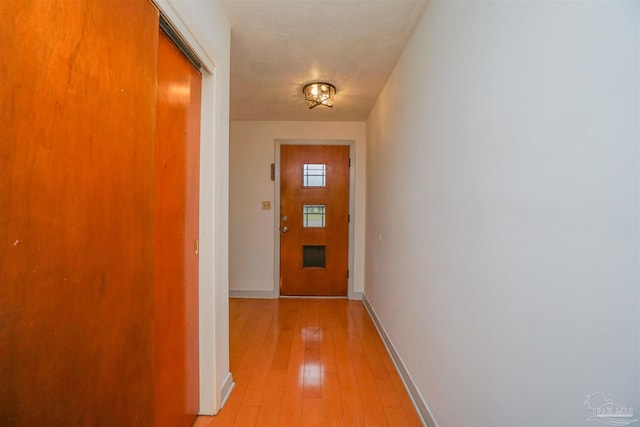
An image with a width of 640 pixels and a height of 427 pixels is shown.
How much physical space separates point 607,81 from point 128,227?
1.27m

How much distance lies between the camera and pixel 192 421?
4.89ft

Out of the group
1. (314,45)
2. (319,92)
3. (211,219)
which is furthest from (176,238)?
(319,92)

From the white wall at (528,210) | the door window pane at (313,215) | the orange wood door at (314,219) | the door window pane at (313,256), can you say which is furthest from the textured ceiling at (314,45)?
the door window pane at (313,256)

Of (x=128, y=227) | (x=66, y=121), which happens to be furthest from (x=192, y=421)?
(x=66, y=121)

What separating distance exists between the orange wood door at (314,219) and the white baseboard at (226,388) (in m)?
1.92

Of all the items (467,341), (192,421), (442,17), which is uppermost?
(442,17)

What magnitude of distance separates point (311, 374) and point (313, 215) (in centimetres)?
207

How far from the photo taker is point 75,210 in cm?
67

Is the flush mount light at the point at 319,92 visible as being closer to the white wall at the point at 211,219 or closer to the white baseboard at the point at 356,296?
the white wall at the point at 211,219

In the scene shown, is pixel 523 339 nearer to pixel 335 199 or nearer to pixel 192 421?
pixel 192 421

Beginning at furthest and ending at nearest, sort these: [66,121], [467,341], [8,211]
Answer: [467,341] → [66,121] → [8,211]

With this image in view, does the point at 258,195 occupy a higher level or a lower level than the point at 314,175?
lower

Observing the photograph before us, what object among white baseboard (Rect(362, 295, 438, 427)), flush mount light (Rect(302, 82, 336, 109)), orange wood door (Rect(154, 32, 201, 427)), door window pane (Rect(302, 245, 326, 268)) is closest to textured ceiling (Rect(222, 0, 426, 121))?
flush mount light (Rect(302, 82, 336, 109))

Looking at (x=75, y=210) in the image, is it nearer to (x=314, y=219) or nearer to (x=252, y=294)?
(x=314, y=219)
